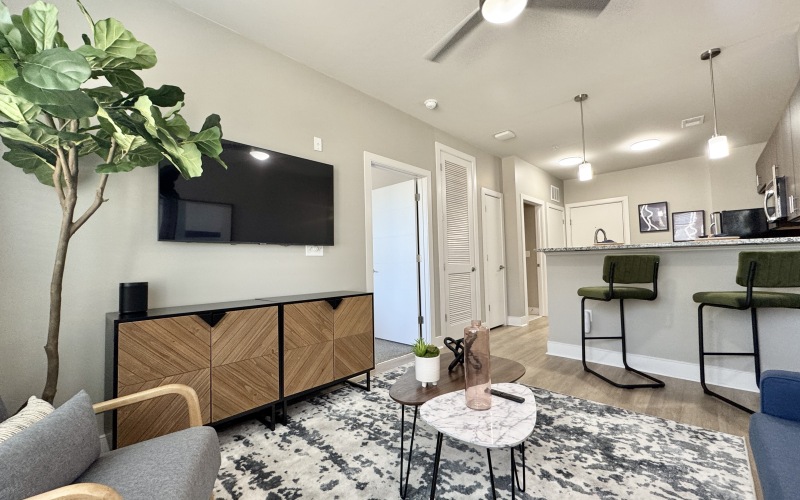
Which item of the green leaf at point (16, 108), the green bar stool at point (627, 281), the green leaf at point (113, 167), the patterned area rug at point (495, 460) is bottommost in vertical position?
the patterned area rug at point (495, 460)

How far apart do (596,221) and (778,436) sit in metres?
6.35

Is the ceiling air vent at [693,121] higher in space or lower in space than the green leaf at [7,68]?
higher

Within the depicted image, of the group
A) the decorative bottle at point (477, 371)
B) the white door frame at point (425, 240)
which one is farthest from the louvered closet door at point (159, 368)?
the white door frame at point (425, 240)

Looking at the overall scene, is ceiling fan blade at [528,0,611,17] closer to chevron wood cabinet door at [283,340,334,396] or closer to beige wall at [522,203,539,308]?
chevron wood cabinet door at [283,340,334,396]

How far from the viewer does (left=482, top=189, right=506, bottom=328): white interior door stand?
5.02 meters

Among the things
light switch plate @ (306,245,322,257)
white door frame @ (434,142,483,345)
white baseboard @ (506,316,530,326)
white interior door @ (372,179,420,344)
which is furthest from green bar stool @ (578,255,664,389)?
light switch plate @ (306,245,322,257)

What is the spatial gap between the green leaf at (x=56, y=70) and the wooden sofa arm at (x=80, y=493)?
1.08m

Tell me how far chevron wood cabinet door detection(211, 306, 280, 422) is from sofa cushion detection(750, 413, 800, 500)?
89.0 inches

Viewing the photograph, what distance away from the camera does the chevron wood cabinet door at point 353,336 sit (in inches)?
99.0

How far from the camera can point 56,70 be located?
0.95 m

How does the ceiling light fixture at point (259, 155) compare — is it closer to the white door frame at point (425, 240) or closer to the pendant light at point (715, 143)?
the white door frame at point (425, 240)

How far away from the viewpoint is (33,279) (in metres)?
1.68

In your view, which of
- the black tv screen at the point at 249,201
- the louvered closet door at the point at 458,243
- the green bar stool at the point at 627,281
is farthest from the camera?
the louvered closet door at the point at 458,243

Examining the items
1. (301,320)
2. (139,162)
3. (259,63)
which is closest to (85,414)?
(139,162)
